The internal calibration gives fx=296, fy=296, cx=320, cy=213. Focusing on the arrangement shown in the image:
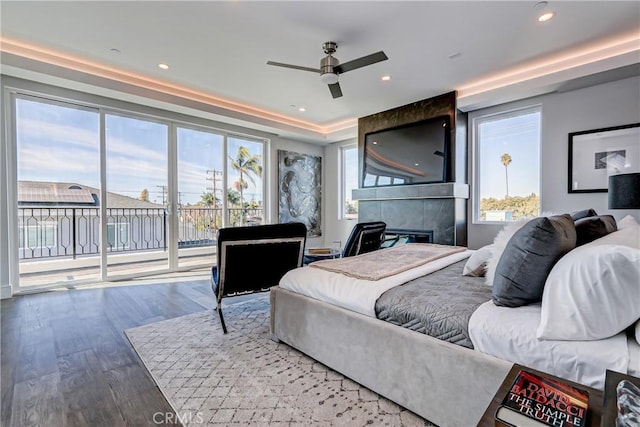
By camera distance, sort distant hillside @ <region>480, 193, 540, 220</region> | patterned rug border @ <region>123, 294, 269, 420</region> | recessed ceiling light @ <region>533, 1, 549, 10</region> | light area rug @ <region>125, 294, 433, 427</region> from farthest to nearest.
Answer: distant hillside @ <region>480, 193, 540, 220</region> → recessed ceiling light @ <region>533, 1, 549, 10</region> → patterned rug border @ <region>123, 294, 269, 420</region> → light area rug @ <region>125, 294, 433, 427</region>

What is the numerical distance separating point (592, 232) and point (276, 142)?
18.0ft

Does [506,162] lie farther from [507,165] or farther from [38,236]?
[38,236]

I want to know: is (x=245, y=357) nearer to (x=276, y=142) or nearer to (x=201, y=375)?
(x=201, y=375)

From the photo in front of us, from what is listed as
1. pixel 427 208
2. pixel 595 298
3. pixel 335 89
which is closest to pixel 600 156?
pixel 427 208

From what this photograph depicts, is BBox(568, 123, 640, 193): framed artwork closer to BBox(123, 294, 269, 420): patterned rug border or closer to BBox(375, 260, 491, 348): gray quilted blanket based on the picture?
BBox(375, 260, 491, 348): gray quilted blanket

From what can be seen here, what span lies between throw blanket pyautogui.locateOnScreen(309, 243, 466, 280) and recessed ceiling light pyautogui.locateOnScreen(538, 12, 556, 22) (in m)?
2.22

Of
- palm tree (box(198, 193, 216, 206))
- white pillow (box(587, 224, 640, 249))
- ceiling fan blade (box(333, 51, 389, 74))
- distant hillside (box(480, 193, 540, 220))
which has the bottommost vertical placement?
white pillow (box(587, 224, 640, 249))

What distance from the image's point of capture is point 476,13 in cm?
261

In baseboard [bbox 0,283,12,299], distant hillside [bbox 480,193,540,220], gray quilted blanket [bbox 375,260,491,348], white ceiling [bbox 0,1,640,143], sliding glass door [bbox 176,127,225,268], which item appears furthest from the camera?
sliding glass door [bbox 176,127,225,268]

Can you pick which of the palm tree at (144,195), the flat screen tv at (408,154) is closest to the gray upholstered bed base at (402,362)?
the flat screen tv at (408,154)

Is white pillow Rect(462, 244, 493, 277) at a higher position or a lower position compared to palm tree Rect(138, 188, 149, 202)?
lower

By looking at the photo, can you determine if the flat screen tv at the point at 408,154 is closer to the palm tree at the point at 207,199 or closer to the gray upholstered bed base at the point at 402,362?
the palm tree at the point at 207,199

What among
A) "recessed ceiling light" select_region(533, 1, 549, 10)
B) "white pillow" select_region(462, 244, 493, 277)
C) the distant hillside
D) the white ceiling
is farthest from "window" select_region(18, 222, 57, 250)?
the distant hillside

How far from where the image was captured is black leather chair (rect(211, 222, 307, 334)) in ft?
8.13
